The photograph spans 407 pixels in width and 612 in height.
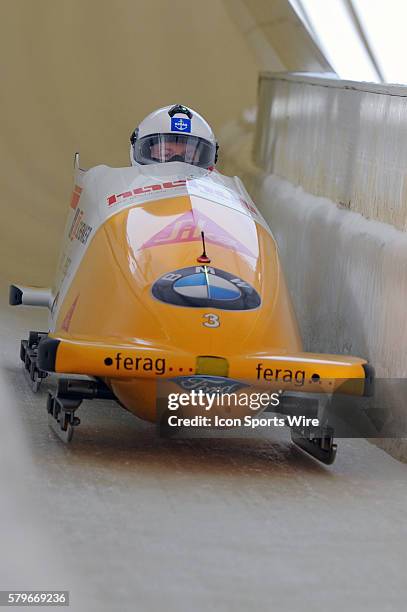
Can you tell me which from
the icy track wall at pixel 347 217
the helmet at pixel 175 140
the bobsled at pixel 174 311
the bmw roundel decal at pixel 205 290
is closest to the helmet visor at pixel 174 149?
the helmet at pixel 175 140

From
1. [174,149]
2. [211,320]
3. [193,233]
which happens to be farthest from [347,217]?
[211,320]

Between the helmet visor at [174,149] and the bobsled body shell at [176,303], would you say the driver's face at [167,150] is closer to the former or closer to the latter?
the helmet visor at [174,149]

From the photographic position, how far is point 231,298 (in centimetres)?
541

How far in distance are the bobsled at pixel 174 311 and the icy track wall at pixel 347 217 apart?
1.60 feet

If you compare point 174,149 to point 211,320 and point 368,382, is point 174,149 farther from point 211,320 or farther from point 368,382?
point 368,382

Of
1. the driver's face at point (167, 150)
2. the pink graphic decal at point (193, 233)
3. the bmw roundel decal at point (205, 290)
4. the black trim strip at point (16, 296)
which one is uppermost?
the driver's face at point (167, 150)

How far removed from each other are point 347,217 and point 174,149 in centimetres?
95

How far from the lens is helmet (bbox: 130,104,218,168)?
271 inches

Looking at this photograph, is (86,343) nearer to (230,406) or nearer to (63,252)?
(230,406)

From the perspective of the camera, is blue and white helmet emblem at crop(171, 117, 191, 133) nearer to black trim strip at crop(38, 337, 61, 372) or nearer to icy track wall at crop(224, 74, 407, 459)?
icy track wall at crop(224, 74, 407, 459)

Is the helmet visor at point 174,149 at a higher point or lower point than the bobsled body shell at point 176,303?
higher

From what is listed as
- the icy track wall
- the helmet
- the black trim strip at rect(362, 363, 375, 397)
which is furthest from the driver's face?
the black trim strip at rect(362, 363, 375, 397)

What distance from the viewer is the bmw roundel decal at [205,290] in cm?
534

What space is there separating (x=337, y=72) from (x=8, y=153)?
4.08 metres
